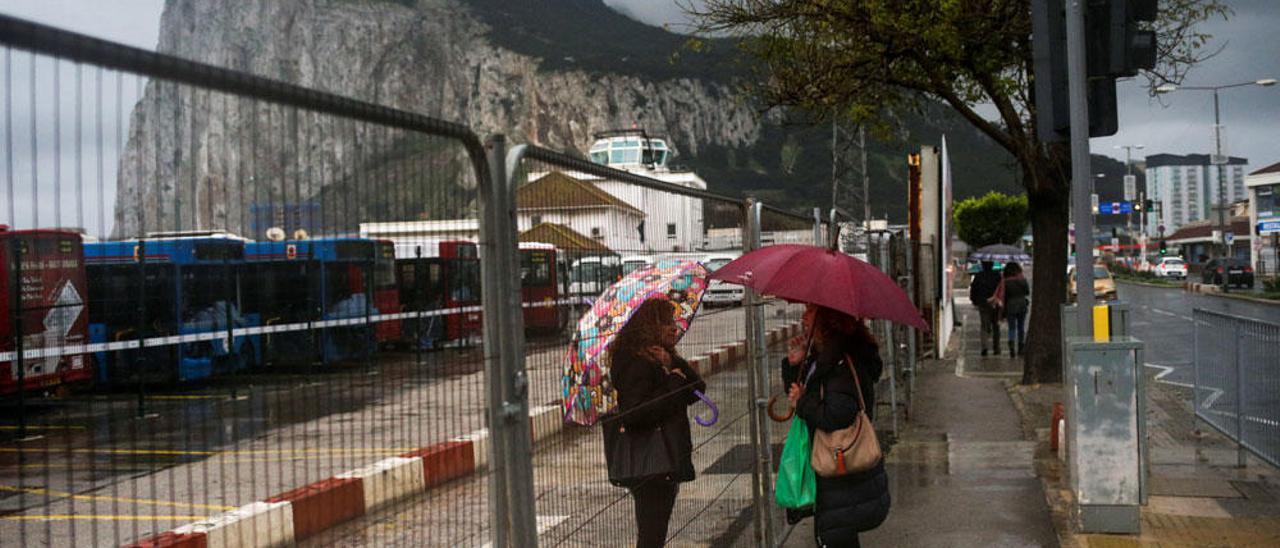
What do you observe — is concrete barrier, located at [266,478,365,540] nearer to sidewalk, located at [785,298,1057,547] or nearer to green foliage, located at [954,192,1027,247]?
sidewalk, located at [785,298,1057,547]

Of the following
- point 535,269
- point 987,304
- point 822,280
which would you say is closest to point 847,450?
point 822,280

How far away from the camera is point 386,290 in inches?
116

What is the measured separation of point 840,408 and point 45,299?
390cm

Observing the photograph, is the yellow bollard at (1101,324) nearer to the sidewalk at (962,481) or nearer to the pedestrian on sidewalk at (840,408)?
the sidewalk at (962,481)

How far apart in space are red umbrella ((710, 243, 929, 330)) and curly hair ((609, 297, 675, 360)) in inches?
20.2

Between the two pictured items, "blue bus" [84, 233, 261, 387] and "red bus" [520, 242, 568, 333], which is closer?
"blue bus" [84, 233, 261, 387]

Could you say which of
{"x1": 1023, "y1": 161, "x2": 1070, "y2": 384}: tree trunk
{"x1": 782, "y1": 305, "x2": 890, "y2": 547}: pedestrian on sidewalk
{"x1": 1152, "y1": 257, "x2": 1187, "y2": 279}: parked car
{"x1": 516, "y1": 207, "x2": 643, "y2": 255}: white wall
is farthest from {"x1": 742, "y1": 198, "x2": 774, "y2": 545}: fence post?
{"x1": 1152, "y1": 257, "x2": 1187, "y2": 279}: parked car

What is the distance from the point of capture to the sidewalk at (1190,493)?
7684mm

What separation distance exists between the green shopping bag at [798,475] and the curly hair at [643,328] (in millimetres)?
906

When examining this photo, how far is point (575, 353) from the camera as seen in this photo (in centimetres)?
430

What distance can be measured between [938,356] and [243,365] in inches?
836

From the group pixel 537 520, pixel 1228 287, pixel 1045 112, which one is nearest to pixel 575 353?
pixel 537 520

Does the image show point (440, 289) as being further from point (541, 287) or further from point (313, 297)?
point (541, 287)

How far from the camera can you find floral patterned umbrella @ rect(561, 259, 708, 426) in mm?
4305
